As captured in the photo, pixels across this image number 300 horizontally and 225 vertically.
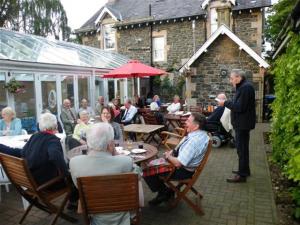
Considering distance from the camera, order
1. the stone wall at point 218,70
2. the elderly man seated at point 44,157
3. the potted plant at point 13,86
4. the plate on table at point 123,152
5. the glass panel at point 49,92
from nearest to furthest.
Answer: the elderly man seated at point 44,157
the plate on table at point 123,152
the potted plant at point 13,86
the glass panel at point 49,92
the stone wall at point 218,70

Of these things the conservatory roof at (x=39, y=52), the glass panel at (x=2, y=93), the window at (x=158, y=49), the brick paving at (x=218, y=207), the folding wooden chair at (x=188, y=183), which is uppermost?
the window at (x=158, y=49)

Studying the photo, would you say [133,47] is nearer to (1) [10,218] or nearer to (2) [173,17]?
(2) [173,17]

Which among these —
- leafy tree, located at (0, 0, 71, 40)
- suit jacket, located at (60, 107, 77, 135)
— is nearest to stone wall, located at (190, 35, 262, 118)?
suit jacket, located at (60, 107, 77, 135)

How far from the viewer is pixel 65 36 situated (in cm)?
2133

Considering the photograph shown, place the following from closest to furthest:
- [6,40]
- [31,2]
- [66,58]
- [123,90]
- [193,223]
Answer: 1. [193,223]
2. [6,40]
3. [66,58]
4. [123,90]
5. [31,2]

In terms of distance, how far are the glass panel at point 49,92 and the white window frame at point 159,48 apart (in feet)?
27.8

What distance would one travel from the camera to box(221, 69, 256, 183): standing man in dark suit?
4.33m

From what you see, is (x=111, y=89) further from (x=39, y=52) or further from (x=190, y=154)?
(x=190, y=154)

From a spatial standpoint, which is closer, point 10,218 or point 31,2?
point 10,218

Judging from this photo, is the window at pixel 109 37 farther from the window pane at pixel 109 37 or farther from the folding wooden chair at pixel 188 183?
the folding wooden chair at pixel 188 183

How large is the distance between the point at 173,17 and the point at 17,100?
10170mm

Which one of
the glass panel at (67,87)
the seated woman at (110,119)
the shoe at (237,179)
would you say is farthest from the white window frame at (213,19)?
the shoe at (237,179)

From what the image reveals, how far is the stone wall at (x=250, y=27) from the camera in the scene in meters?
13.7

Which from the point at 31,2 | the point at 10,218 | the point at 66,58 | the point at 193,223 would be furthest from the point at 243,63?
the point at 31,2
